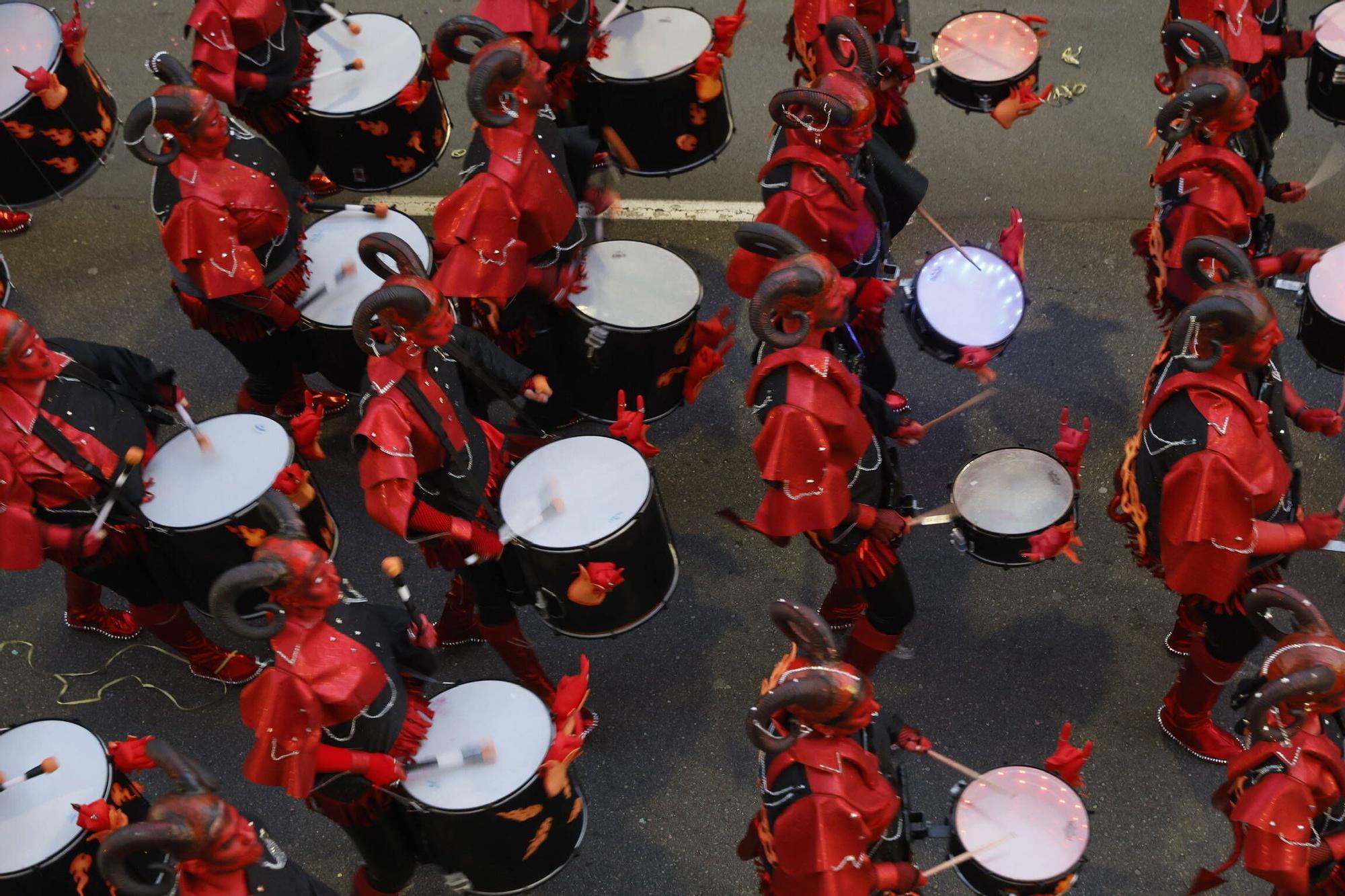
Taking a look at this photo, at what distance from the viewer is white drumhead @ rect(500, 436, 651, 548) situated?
379cm

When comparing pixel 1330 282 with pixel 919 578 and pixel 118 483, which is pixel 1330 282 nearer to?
pixel 919 578

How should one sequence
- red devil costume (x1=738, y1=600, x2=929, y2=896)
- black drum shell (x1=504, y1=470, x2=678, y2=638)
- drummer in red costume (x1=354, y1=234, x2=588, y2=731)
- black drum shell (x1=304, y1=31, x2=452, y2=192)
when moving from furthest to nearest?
black drum shell (x1=304, y1=31, x2=452, y2=192) → black drum shell (x1=504, y1=470, x2=678, y2=638) → drummer in red costume (x1=354, y1=234, x2=588, y2=731) → red devil costume (x1=738, y1=600, x2=929, y2=896)

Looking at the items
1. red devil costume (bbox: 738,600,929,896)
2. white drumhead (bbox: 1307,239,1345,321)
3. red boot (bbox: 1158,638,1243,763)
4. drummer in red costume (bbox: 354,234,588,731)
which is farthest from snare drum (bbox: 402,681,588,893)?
white drumhead (bbox: 1307,239,1345,321)

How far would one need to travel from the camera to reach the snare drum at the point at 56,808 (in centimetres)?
344

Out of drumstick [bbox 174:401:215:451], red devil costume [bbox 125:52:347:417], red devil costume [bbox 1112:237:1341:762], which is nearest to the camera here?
red devil costume [bbox 1112:237:1341:762]

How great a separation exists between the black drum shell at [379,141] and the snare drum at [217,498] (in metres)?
1.34

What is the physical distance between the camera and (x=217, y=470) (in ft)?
13.4

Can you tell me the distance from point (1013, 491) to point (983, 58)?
1.77 meters

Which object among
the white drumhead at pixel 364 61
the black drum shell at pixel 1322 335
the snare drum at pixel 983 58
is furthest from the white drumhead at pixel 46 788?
the black drum shell at pixel 1322 335

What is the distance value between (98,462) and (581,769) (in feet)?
5.72

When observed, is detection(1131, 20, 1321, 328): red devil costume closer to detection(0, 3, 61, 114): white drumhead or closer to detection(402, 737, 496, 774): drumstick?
detection(402, 737, 496, 774): drumstick

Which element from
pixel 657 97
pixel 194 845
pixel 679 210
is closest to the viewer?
pixel 194 845

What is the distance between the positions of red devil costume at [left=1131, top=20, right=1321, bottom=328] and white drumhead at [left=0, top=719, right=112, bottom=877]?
3.31m

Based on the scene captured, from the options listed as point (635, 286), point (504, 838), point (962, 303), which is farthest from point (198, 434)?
point (962, 303)
